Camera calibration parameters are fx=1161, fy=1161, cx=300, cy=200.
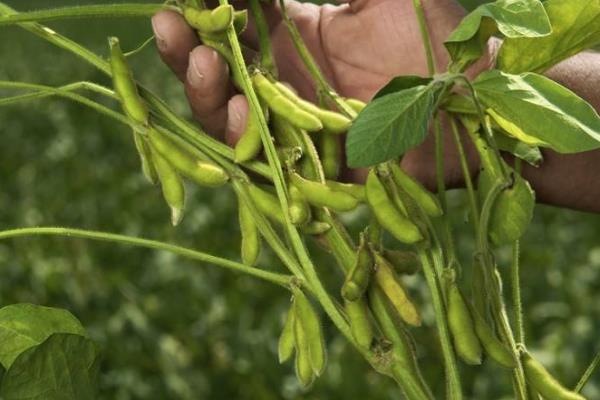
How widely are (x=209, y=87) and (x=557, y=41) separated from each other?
17.4 inches

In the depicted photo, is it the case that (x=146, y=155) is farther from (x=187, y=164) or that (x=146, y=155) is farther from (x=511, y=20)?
(x=511, y=20)

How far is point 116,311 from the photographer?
339cm

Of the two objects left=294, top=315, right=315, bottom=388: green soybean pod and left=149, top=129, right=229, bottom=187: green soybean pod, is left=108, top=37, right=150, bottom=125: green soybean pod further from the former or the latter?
left=294, top=315, right=315, bottom=388: green soybean pod

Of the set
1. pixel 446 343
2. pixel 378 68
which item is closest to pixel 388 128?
pixel 446 343

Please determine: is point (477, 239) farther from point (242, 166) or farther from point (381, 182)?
point (242, 166)

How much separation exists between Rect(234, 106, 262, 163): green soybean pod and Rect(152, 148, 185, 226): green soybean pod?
0.19ft

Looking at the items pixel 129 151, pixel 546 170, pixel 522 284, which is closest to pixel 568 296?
pixel 522 284

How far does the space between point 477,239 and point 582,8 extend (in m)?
0.19

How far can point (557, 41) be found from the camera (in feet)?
2.89

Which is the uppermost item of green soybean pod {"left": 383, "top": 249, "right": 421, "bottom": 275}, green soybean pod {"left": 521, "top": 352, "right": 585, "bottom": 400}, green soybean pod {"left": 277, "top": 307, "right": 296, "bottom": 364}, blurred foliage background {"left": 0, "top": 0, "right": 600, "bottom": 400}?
green soybean pod {"left": 383, "top": 249, "right": 421, "bottom": 275}

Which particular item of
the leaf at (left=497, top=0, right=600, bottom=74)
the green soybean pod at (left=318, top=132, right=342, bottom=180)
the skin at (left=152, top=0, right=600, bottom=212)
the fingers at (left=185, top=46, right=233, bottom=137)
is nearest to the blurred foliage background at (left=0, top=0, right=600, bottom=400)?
the skin at (left=152, top=0, right=600, bottom=212)

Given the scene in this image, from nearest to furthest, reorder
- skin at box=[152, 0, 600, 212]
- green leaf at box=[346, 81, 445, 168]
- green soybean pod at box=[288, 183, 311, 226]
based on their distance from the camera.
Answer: green leaf at box=[346, 81, 445, 168] < green soybean pod at box=[288, 183, 311, 226] < skin at box=[152, 0, 600, 212]

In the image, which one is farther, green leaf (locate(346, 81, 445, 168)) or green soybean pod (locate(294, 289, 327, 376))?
green soybean pod (locate(294, 289, 327, 376))

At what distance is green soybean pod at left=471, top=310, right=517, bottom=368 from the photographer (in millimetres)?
867
